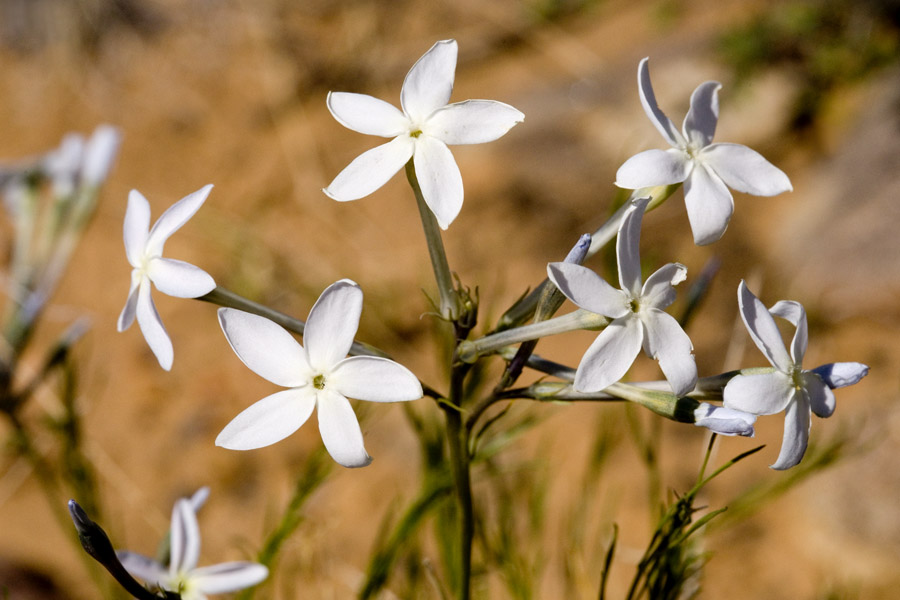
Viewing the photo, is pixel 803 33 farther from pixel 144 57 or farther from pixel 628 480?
pixel 144 57

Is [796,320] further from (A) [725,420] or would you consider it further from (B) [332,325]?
(B) [332,325]

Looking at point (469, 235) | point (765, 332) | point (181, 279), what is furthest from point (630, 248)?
point (469, 235)

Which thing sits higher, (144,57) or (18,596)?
(144,57)

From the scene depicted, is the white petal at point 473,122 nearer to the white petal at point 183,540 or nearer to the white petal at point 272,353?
the white petal at point 272,353

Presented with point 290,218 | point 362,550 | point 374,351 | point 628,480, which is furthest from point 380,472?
point 374,351

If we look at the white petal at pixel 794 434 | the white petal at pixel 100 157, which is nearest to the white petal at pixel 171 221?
the white petal at pixel 794 434
